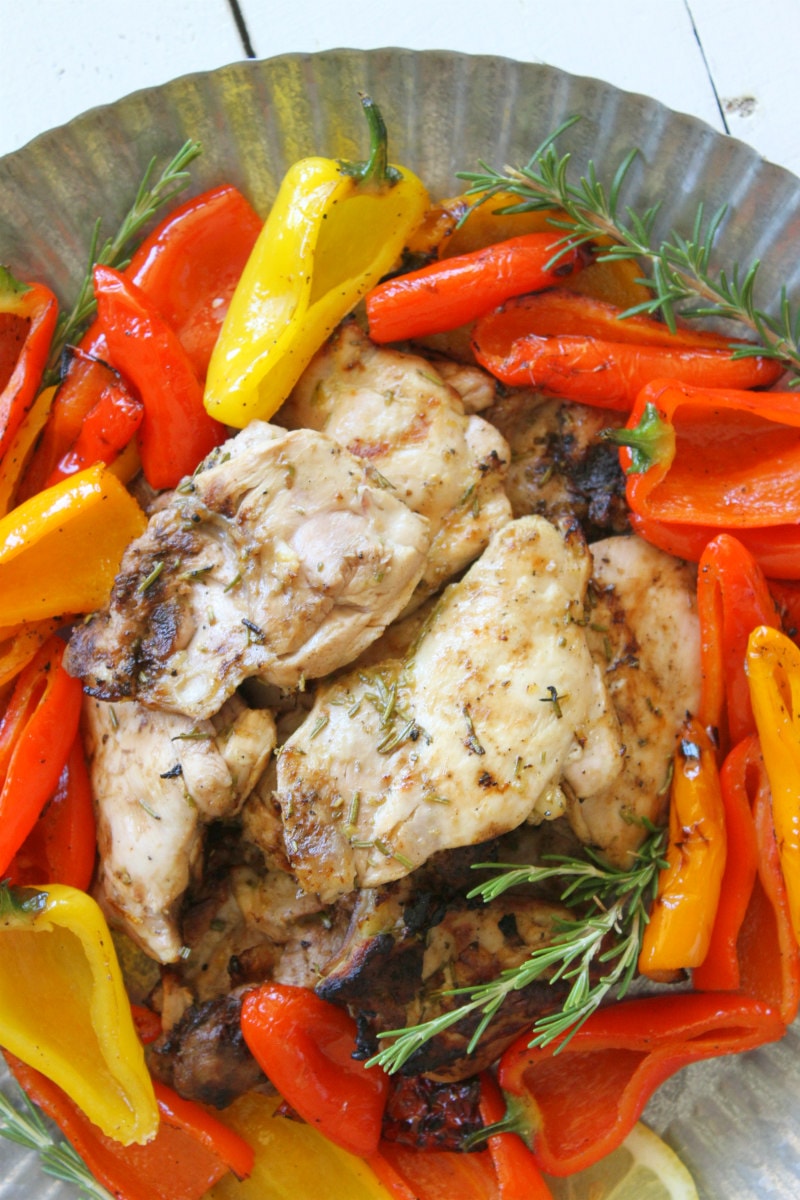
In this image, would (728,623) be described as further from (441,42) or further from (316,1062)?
(441,42)

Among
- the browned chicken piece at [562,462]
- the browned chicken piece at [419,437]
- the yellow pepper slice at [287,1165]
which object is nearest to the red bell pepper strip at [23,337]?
the browned chicken piece at [419,437]

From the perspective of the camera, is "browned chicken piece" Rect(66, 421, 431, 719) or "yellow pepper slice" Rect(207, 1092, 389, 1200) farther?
"yellow pepper slice" Rect(207, 1092, 389, 1200)

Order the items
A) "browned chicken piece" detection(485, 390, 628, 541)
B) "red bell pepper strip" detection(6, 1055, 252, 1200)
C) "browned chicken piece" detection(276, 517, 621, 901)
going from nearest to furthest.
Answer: "browned chicken piece" detection(276, 517, 621, 901) → "red bell pepper strip" detection(6, 1055, 252, 1200) → "browned chicken piece" detection(485, 390, 628, 541)

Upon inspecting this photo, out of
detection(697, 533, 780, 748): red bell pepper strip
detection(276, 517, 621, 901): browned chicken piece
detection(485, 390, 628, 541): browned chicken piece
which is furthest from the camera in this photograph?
detection(485, 390, 628, 541): browned chicken piece

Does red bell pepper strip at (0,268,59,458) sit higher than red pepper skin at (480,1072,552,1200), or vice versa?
red bell pepper strip at (0,268,59,458)

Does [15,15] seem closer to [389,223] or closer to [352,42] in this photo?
[352,42]

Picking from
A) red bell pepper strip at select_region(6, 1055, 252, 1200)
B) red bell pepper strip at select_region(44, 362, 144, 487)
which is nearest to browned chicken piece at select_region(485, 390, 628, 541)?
red bell pepper strip at select_region(44, 362, 144, 487)

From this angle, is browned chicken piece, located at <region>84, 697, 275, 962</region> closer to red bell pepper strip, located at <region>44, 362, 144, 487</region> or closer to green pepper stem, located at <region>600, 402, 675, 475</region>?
red bell pepper strip, located at <region>44, 362, 144, 487</region>
